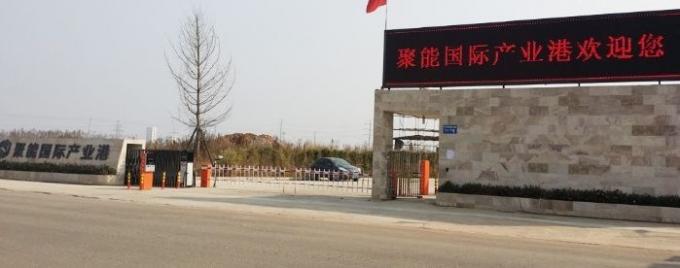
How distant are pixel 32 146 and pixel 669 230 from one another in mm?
27156

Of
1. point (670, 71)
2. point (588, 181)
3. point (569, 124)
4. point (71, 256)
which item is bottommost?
point (71, 256)

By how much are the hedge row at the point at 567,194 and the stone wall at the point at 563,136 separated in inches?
17.8

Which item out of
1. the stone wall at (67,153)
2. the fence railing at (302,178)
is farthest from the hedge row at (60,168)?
the fence railing at (302,178)

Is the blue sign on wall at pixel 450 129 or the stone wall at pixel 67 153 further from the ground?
the blue sign on wall at pixel 450 129

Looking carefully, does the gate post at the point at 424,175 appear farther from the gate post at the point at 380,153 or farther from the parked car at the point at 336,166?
the parked car at the point at 336,166

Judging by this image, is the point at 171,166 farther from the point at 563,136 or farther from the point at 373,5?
the point at 563,136

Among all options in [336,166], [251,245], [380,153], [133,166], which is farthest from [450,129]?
[336,166]

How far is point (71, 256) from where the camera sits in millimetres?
9172

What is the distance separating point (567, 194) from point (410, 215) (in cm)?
459

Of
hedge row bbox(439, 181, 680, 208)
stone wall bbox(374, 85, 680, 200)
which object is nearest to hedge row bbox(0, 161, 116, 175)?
stone wall bbox(374, 85, 680, 200)

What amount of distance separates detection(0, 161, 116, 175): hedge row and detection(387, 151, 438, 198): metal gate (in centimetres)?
1251

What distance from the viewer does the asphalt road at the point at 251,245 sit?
918 cm

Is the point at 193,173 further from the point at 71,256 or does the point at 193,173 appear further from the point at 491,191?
the point at 71,256

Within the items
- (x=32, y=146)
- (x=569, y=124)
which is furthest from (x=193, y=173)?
(x=569, y=124)
